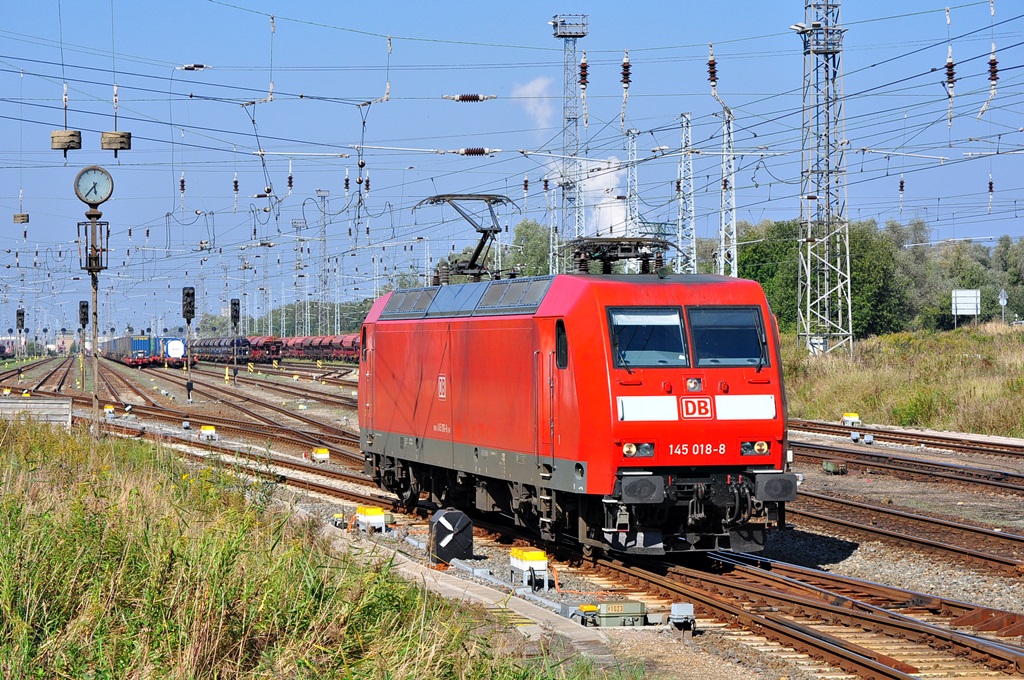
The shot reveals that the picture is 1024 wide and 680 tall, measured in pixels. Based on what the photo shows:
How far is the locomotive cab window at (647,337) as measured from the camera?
13.2 m

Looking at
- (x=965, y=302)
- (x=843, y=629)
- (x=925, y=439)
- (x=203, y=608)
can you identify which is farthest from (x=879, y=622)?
(x=965, y=302)

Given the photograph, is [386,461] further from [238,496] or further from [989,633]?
[989,633]

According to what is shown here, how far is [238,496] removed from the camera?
13844mm

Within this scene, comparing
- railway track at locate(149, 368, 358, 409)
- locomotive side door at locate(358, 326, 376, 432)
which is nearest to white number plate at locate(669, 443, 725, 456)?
locomotive side door at locate(358, 326, 376, 432)

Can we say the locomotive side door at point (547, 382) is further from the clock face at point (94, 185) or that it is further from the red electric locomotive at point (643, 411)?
the clock face at point (94, 185)

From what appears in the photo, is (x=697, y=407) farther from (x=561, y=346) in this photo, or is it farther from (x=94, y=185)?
(x=94, y=185)

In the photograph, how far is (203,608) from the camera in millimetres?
7723

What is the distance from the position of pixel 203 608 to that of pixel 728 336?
7553mm

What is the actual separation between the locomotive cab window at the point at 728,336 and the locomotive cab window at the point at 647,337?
7.5 inches

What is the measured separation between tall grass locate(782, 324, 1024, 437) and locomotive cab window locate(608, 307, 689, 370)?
713 inches

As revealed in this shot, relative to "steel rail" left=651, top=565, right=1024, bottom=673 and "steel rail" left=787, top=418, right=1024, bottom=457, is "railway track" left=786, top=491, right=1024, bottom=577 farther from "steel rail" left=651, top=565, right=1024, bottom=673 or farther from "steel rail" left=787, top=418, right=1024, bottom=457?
"steel rail" left=787, top=418, right=1024, bottom=457

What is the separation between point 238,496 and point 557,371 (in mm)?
3944

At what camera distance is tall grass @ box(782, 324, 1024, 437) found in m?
29.6

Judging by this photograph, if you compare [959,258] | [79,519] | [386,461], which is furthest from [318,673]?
[959,258]
